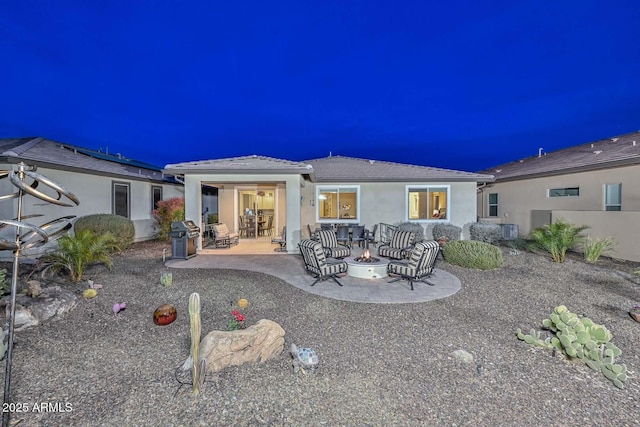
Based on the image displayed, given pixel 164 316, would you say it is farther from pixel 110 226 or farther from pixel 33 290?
pixel 110 226

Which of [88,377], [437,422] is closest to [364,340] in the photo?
[437,422]

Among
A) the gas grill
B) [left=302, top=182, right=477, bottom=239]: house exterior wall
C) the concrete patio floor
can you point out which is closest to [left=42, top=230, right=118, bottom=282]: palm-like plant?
the concrete patio floor

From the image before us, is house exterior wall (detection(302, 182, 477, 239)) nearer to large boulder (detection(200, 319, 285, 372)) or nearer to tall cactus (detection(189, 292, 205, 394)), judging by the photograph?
large boulder (detection(200, 319, 285, 372))

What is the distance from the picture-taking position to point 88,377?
3062 millimetres

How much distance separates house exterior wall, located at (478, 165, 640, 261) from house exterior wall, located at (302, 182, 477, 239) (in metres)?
3.22

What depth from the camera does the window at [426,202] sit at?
12.6 metres

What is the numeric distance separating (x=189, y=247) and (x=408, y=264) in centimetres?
700

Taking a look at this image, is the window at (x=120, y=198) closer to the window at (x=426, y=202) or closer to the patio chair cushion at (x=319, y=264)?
the patio chair cushion at (x=319, y=264)

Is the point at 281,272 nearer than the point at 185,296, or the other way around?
the point at 185,296

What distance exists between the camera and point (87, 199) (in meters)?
10.5

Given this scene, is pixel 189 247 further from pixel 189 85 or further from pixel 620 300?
pixel 189 85

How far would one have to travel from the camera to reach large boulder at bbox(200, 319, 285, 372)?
3186 mm

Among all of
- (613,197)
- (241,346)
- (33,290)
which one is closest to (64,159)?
(33,290)

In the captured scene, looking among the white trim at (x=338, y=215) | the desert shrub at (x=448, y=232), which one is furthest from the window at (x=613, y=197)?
the white trim at (x=338, y=215)
